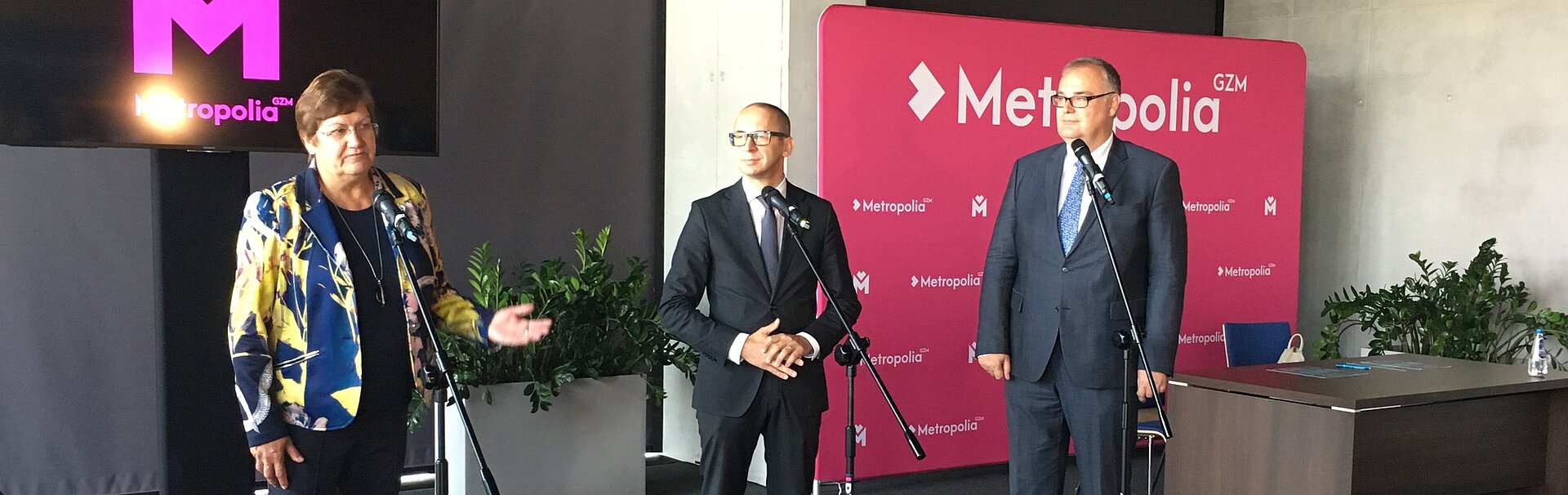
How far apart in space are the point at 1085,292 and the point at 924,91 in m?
1.98

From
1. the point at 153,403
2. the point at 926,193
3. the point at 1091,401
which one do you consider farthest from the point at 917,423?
the point at 153,403

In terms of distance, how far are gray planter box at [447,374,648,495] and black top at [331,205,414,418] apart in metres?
2.05

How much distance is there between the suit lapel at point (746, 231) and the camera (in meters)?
3.41

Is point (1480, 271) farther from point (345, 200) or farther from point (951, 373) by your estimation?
point (345, 200)

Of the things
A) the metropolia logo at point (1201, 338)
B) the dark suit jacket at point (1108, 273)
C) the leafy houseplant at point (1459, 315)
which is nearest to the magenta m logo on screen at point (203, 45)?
the dark suit jacket at point (1108, 273)

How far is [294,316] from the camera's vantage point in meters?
2.43

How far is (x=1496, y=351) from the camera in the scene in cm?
590

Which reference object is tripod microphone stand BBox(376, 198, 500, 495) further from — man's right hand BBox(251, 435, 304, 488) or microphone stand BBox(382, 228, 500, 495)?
man's right hand BBox(251, 435, 304, 488)

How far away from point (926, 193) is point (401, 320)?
3167 millimetres

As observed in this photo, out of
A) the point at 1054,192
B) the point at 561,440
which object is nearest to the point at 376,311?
the point at 1054,192

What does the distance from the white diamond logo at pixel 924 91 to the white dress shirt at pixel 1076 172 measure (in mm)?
1707

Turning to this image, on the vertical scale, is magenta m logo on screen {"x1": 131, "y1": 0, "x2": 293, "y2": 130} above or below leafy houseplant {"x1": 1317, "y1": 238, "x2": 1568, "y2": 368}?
above

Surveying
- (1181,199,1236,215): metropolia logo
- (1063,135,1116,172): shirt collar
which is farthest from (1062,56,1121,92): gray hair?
(1181,199,1236,215): metropolia logo

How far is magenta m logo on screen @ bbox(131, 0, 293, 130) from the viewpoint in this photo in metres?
3.65
